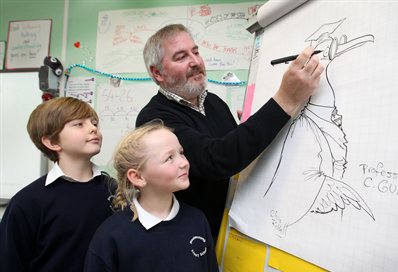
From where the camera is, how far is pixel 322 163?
67 cm

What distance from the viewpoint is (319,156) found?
686 mm

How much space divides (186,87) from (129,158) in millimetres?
326

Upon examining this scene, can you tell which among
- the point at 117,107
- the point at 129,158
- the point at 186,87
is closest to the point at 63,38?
the point at 117,107

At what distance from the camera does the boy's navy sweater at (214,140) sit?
74cm

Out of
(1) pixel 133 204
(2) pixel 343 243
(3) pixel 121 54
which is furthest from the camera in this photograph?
(3) pixel 121 54

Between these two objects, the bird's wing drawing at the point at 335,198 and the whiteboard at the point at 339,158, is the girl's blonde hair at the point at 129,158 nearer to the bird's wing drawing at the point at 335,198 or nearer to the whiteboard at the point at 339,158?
the whiteboard at the point at 339,158

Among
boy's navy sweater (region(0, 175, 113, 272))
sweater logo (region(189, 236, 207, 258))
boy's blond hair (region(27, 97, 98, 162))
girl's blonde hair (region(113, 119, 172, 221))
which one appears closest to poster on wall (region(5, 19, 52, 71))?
boy's blond hair (region(27, 97, 98, 162))

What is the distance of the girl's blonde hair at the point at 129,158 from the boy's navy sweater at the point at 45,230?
0.58 feet

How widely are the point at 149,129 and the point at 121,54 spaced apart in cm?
157

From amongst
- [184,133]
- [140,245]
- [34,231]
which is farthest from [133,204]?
[34,231]

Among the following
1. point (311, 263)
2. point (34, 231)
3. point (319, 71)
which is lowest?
point (34, 231)

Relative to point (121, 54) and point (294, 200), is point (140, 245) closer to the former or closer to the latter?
point (294, 200)

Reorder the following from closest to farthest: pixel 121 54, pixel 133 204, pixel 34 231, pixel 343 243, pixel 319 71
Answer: pixel 343 243
pixel 319 71
pixel 133 204
pixel 34 231
pixel 121 54

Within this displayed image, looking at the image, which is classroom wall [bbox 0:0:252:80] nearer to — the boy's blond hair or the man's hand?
the boy's blond hair
